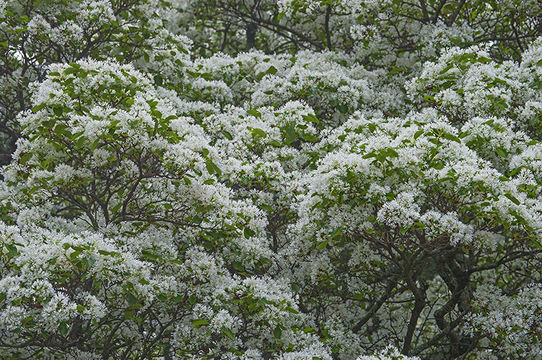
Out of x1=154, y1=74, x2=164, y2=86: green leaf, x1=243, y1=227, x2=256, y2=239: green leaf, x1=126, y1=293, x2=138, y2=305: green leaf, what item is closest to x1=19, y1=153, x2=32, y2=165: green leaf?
x1=126, y1=293, x2=138, y2=305: green leaf

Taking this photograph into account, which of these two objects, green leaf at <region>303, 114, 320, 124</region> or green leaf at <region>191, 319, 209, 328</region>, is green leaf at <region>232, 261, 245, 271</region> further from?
green leaf at <region>303, 114, 320, 124</region>

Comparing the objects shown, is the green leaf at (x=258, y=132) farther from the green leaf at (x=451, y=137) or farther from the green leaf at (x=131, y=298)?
the green leaf at (x=131, y=298)

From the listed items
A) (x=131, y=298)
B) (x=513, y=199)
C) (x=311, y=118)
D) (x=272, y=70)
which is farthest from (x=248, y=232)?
(x=272, y=70)

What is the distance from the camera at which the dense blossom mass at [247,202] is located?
237 inches

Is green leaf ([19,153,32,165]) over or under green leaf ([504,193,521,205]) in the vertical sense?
over

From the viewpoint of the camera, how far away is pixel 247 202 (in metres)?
7.43

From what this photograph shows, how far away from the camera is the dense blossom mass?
6.01m

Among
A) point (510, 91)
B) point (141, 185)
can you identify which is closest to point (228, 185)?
point (141, 185)

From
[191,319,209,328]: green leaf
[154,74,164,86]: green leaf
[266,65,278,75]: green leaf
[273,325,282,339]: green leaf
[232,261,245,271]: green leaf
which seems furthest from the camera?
[266,65,278,75]: green leaf

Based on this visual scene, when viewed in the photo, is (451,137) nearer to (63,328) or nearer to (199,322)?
(199,322)

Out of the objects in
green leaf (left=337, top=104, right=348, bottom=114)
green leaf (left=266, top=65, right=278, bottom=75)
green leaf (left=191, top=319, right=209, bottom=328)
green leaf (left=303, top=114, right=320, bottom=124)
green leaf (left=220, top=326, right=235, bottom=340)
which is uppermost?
green leaf (left=266, top=65, right=278, bottom=75)

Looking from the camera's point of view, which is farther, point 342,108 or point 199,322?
point 342,108

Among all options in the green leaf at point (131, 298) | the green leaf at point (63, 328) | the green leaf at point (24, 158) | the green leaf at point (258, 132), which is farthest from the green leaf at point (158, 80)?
the green leaf at point (63, 328)

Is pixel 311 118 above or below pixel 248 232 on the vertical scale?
above
